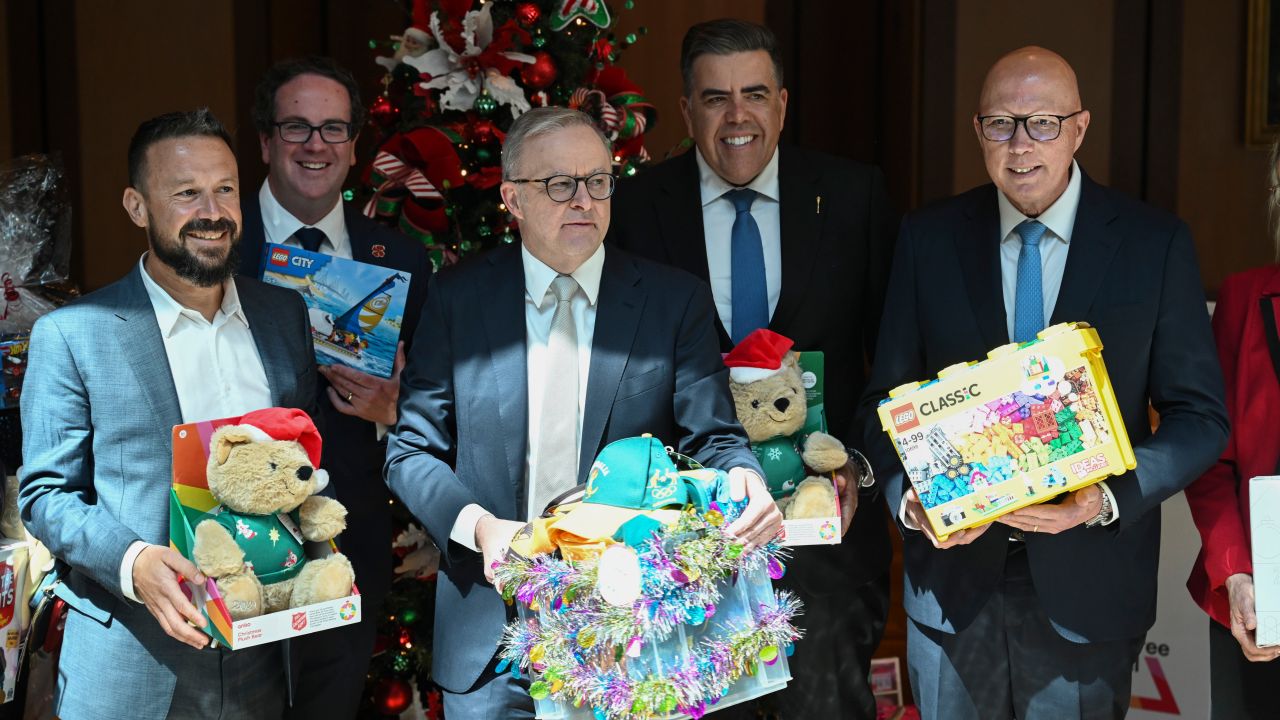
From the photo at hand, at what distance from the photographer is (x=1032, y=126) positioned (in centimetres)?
280

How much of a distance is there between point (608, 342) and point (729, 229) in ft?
2.62

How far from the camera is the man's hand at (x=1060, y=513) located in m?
2.63

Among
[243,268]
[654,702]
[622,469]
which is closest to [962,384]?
[622,469]

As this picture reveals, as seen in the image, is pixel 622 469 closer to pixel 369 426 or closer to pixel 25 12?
pixel 369 426

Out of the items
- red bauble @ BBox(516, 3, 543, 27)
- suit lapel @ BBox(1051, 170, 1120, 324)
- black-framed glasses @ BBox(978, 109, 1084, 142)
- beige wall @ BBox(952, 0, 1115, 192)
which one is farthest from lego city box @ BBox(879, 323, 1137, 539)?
beige wall @ BBox(952, 0, 1115, 192)

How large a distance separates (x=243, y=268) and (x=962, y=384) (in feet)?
5.84

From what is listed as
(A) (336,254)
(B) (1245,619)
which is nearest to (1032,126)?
(B) (1245,619)

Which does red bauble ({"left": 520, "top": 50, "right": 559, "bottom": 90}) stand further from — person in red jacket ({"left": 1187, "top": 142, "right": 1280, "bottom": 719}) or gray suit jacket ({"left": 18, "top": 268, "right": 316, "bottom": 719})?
person in red jacket ({"left": 1187, "top": 142, "right": 1280, "bottom": 719})

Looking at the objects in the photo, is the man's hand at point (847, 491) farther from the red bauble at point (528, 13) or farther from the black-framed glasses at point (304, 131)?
the red bauble at point (528, 13)

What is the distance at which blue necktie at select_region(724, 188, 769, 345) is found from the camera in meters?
3.27

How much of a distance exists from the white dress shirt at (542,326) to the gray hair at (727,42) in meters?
0.84

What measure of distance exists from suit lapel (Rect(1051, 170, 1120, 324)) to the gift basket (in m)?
0.90

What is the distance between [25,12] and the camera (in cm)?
589

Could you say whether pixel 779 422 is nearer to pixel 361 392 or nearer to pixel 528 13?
pixel 361 392
